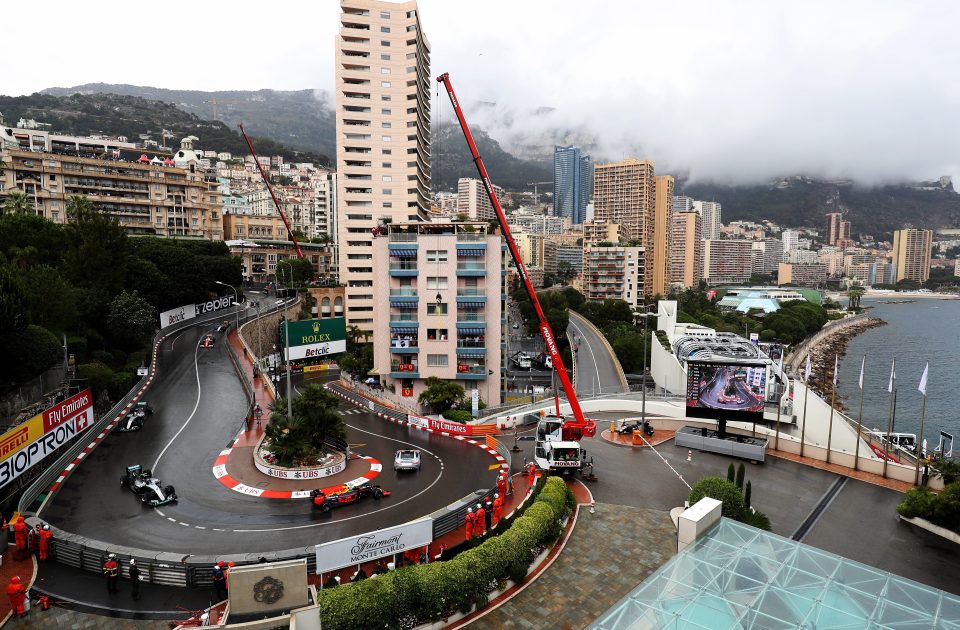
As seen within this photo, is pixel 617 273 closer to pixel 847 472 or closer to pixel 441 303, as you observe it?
pixel 441 303

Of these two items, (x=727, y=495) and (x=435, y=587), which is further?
(x=727, y=495)

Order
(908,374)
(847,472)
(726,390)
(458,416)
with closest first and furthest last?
(847,472), (726,390), (458,416), (908,374)

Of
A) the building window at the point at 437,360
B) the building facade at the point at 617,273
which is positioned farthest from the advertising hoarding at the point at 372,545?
the building facade at the point at 617,273

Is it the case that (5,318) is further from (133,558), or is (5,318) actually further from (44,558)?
(133,558)

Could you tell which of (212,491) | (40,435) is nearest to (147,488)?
(212,491)

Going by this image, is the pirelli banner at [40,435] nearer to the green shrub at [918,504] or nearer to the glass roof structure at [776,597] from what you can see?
the glass roof structure at [776,597]

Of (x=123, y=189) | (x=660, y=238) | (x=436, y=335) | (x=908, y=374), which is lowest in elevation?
(x=908, y=374)
